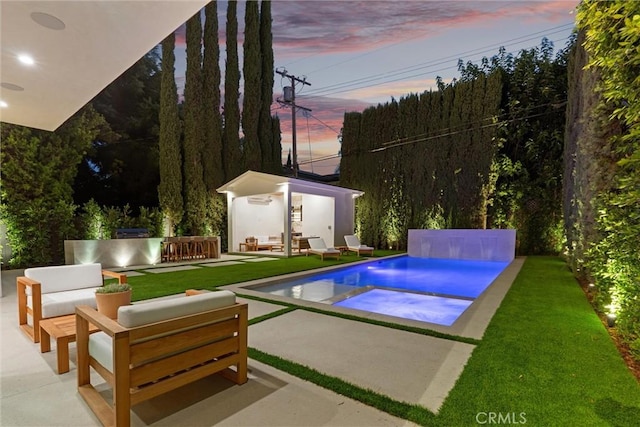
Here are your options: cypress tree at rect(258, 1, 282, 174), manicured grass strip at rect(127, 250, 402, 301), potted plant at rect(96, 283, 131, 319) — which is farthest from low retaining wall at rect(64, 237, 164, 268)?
cypress tree at rect(258, 1, 282, 174)

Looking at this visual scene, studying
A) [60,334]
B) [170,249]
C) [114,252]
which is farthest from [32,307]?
[170,249]

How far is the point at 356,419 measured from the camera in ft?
7.12

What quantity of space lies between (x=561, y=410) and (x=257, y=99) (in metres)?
19.2

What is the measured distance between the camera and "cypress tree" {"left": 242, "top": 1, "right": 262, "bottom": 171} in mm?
18109

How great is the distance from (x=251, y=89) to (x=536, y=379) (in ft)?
62.7

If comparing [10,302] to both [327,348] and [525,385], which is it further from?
[525,385]

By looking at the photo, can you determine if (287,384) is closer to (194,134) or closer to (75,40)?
(75,40)

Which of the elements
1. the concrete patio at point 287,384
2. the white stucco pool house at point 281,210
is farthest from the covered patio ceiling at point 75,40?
the white stucco pool house at point 281,210

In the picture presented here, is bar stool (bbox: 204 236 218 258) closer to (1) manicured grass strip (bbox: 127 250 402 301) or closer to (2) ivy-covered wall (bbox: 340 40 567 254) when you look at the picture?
(1) manicured grass strip (bbox: 127 250 402 301)

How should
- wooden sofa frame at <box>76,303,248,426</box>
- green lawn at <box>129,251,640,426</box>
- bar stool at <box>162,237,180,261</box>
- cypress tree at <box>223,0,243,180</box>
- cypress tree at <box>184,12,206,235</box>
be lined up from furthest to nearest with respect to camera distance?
cypress tree at <box>223,0,243,180</box> → cypress tree at <box>184,12,206,235</box> → bar stool at <box>162,237,180,261</box> → green lawn at <box>129,251,640,426</box> → wooden sofa frame at <box>76,303,248,426</box>

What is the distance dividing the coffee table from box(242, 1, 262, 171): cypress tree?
49.2ft

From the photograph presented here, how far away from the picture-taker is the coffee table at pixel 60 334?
9.39 feet

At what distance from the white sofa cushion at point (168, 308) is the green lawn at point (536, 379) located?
944 millimetres
